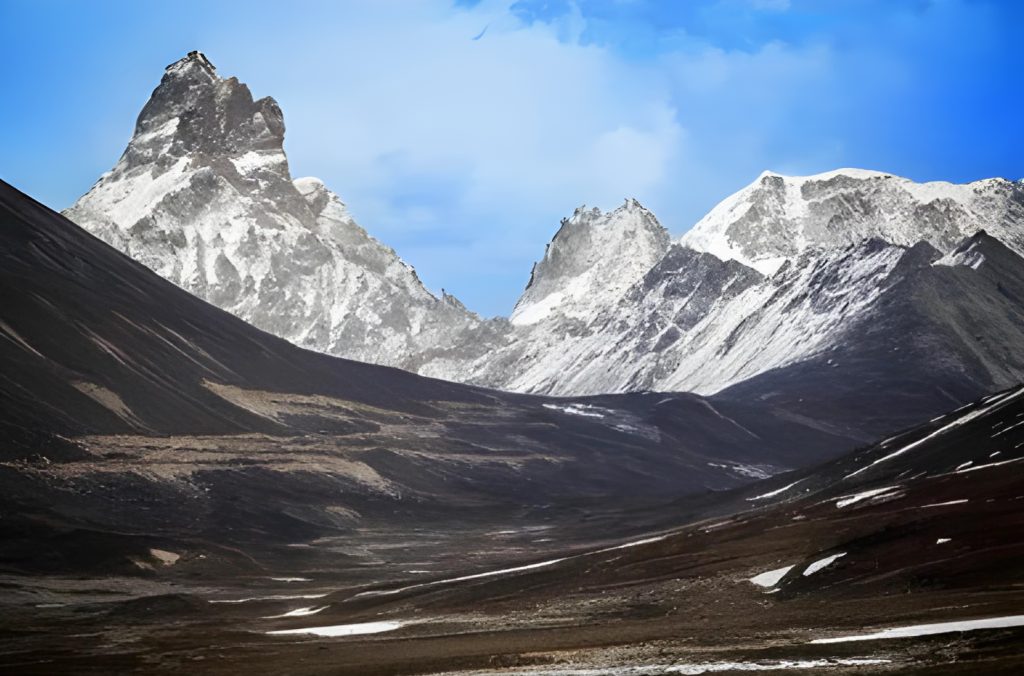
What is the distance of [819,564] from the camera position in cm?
6775

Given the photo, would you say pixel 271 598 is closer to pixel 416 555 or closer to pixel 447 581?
pixel 447 581

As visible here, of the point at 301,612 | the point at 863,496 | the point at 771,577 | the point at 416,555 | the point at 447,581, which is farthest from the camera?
the point at 416,555

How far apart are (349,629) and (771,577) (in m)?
22.9

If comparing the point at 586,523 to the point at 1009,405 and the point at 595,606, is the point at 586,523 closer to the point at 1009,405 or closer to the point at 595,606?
the point at 1009,405

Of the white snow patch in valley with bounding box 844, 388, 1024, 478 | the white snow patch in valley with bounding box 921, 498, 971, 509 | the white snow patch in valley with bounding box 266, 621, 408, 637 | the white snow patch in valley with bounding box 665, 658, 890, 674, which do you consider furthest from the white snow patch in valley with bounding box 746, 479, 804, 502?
the white snow patch in valley with bounding box 665, 658, 890, 674

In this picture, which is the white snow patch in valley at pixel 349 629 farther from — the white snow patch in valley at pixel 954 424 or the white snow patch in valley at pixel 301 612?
the white snow patch in valley at pixel 954 424

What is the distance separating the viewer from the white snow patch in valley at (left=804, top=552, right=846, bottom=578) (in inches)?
2623

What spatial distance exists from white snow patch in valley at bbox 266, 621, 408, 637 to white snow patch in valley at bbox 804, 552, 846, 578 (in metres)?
22.1

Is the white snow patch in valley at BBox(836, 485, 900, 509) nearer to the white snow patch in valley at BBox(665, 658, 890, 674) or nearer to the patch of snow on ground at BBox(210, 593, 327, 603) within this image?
the patch of snow on ground at BBox(210, 593, 327, 603)

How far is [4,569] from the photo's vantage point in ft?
367

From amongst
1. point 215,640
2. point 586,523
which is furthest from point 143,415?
point 215,640

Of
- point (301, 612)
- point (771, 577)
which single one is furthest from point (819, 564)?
point (301, 612)

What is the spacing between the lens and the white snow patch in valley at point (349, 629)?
72938 mm

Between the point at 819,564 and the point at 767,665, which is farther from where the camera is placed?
the point at 819,564
